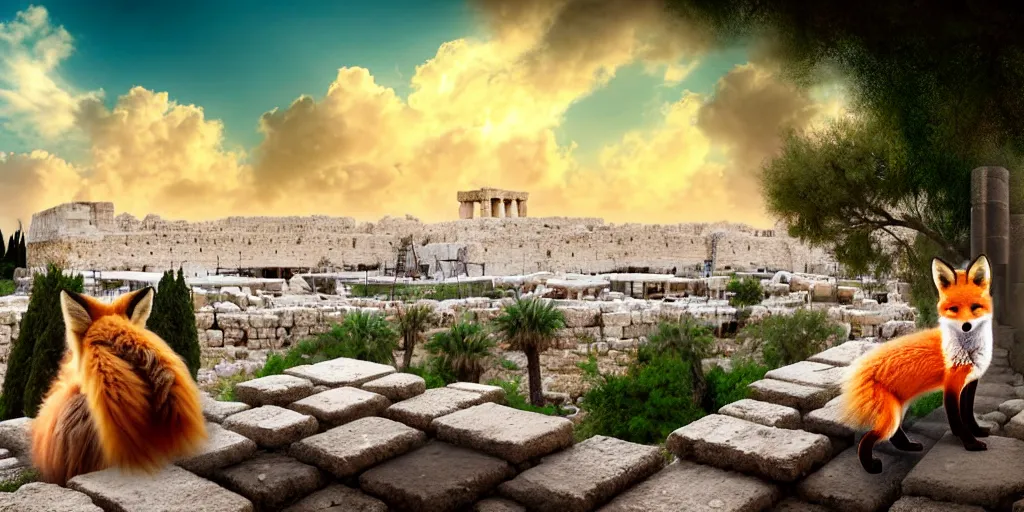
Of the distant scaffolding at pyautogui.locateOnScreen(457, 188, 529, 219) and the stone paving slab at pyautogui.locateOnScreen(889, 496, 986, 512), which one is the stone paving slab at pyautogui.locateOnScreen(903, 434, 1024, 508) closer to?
the stone paving slab at pyautogui.locateOnScreen(889, 496, 986, 512)

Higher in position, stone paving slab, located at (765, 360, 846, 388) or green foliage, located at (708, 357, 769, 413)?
stone paving slab, located at (765, 360, 846, 388)

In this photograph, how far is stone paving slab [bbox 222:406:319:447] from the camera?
9.68 ft

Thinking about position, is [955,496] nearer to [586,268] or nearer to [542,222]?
[586,268]

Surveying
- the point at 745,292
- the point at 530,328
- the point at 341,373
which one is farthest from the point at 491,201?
the point at 341,373

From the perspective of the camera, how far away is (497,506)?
8.37 ft

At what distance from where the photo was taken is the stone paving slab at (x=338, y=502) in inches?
98.1

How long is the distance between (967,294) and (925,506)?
2.45 ft

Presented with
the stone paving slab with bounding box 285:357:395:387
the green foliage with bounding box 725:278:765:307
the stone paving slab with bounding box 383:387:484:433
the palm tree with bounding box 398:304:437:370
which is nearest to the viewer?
the stone paving slab with bounding box 383:387:484:433

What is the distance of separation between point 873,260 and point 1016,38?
9267 millimetres

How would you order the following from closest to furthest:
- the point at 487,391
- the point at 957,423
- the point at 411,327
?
the point at 957,423
the point at 487,391
the point at 411,327

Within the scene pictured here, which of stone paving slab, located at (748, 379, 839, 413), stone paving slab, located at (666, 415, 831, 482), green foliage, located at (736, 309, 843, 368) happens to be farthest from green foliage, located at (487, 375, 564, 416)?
stone paving slab, located at (666, 415, 831, 482)

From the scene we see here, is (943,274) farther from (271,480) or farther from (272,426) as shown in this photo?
(272,426)

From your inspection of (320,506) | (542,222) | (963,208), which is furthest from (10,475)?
(542,222)

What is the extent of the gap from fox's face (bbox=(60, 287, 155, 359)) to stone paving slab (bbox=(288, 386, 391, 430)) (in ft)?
4.19
